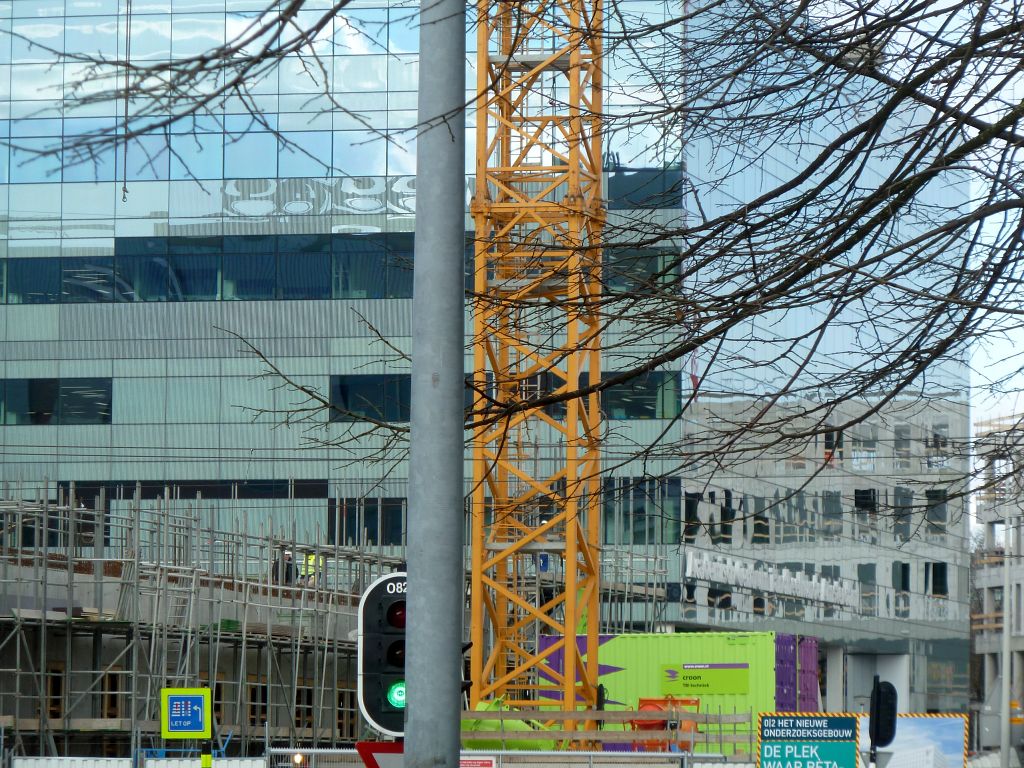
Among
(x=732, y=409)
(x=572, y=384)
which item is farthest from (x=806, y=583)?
(x=572, y=384)

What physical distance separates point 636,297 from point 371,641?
8.12ft

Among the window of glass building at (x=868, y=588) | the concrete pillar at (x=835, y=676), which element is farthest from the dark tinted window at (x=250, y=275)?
the concrete pillar at (x=835, y=676)

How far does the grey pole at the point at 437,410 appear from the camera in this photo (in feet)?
20.4

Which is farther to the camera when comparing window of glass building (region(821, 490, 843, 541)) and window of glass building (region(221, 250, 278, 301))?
window of glass building (region(821, 490, 843, 541))

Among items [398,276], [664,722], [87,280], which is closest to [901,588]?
[398,276]

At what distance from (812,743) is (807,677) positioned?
67.9 ft

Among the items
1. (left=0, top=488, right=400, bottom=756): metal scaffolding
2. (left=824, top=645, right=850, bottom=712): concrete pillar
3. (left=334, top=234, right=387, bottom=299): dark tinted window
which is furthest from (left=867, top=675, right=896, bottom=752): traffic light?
(left=824, top=645, right=850, bottom=712): concrete pillar

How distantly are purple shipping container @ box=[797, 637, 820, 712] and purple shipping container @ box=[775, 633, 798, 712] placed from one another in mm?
821

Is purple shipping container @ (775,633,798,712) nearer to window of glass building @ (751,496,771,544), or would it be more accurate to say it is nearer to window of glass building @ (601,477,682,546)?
window of glass building @ (601,477,682,546)

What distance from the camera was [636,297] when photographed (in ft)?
27.5

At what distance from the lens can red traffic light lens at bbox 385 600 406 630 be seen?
356 inches

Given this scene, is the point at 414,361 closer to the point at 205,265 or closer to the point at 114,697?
the point at 114,697

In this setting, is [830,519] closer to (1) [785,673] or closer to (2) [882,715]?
(1) [785,673]

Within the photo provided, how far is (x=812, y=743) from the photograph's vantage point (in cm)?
1661
